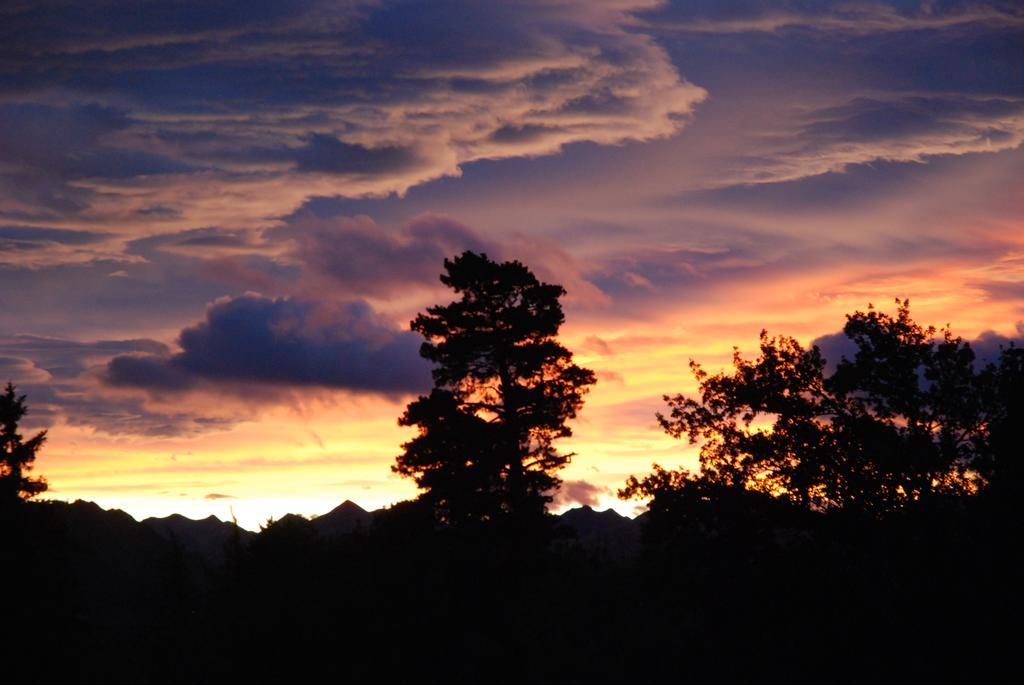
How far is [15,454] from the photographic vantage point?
40.6 meters

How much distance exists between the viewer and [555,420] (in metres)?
33.7

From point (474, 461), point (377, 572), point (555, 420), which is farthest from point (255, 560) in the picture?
point (555, 420)

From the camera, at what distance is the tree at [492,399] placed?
33.4 meters

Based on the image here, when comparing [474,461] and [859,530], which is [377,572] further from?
[859,530]

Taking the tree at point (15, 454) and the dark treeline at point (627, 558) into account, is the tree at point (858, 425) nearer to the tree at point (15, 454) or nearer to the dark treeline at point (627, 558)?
the dark treeline at point (627, 558)

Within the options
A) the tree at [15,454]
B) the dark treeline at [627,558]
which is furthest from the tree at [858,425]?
the tree at [15,454]

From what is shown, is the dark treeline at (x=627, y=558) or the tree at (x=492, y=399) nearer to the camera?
the dark treeline at (x=627, y=558)

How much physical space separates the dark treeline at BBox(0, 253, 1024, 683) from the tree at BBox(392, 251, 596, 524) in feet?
0.26

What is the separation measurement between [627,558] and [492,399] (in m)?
24.4

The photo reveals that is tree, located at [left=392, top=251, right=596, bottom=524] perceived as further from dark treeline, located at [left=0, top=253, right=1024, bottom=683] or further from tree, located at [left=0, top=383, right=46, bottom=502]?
tree, located at [left=0, top=383, right=46, bottom=502]

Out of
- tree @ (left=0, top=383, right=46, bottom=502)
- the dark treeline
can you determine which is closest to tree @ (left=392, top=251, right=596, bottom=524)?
the dark treeline

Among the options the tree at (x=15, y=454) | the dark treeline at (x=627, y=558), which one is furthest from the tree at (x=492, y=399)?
the tree at (x=15, y=454)

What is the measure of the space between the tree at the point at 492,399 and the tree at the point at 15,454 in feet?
57.3

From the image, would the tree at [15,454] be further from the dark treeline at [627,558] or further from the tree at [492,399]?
the tree at [492,399]
